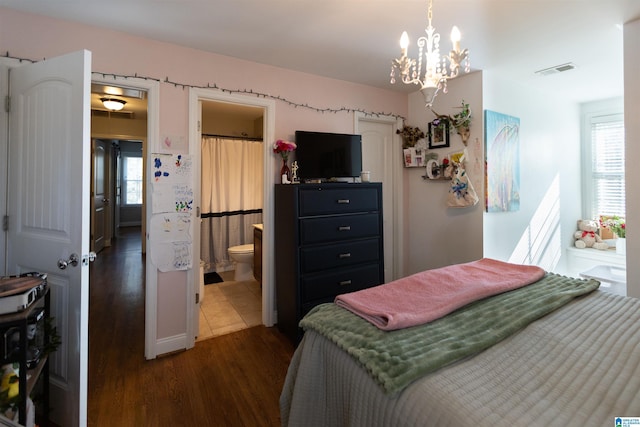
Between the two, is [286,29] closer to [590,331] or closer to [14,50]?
[14,50]

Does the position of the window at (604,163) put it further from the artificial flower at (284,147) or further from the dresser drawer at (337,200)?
the artificial flower at (284,147)

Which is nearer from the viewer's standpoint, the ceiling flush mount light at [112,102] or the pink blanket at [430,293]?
the pink blanket at [430,293]

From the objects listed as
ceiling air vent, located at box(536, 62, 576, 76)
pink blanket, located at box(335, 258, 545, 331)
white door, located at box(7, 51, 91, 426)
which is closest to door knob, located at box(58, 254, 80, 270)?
white door, located at box(7, 51, 91, 426)

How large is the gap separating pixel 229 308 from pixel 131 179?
24.0 ft

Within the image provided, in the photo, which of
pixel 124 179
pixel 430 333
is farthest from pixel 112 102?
pixel 124 179

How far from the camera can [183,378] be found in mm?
2082

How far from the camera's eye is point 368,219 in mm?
2770

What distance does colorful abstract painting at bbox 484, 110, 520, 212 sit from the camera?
2891mm

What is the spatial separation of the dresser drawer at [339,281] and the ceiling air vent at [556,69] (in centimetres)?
239

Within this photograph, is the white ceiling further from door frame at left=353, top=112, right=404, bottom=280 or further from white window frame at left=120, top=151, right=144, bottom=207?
white window frame at left=120, top=151, right=144, bottom=207

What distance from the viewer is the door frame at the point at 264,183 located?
8.13 feet

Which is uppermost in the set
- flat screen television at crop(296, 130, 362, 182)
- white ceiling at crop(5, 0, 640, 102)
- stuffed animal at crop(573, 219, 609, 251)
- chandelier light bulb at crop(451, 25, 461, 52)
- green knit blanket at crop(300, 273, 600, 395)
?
white ceiling at crop(5, 0, 640, 102)

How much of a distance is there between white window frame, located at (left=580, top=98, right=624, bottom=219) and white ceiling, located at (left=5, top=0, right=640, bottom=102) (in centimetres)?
139

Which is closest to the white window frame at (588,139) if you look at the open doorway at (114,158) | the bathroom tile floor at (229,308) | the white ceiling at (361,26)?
the white ceiling at (361,26)
